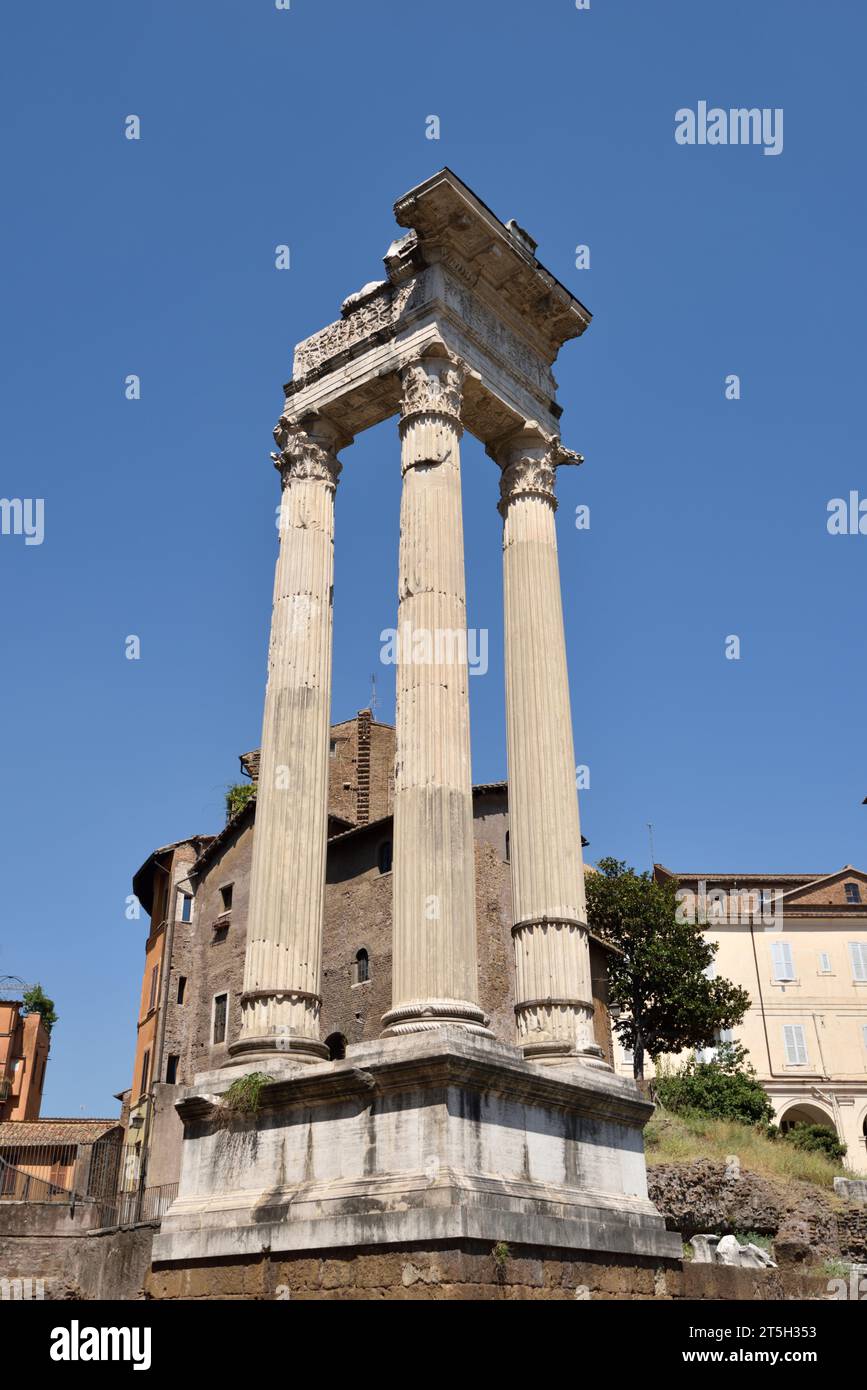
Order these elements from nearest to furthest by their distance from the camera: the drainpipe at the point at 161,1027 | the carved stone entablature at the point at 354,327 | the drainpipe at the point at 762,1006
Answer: the carved stone entablature at the point at 354,327 → the drainpipe at the point at 161,1027 → the drainpipe at the point at 762,1006

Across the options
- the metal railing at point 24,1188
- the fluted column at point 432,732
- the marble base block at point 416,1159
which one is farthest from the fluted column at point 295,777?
the metal railing at point 24,1188

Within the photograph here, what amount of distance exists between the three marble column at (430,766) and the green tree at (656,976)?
32195 millimetres

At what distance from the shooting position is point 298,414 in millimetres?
15930

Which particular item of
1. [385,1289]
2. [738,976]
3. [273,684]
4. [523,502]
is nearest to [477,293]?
[523,502]

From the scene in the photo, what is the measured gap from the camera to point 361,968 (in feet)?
122

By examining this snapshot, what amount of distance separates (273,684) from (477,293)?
6.08m

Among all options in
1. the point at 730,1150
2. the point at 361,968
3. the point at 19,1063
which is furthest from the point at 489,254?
the point at 19,1063

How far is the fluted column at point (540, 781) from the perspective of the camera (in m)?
12.7

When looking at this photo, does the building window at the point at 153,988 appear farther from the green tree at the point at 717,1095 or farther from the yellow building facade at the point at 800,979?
the yellow building facade at the point at 800,979

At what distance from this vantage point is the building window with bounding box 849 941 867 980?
5141 cm

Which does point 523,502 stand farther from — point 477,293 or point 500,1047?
point 500,1047

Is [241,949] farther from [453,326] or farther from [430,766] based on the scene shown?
[430,766]

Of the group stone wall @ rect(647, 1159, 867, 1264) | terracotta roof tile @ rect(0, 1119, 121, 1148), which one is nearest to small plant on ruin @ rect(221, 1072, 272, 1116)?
stone wall @ rect(647, 1159, 867, 1264)
